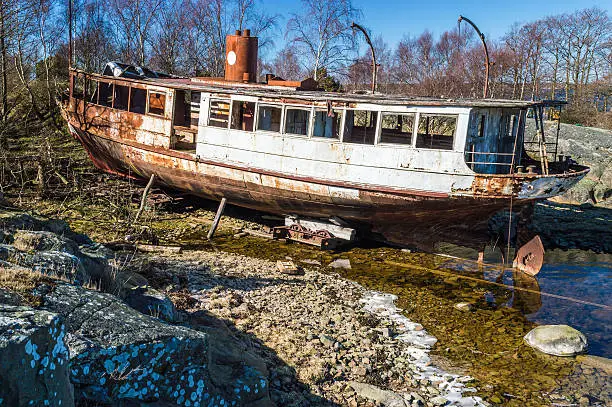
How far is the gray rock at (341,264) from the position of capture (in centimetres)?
1255

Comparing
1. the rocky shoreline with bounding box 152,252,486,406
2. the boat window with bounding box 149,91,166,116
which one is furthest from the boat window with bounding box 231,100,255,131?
the rocky shoreline with bounding box 152,252,486,406

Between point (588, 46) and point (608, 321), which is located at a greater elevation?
point (588, 46)

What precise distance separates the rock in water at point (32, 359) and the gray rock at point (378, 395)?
14.0ft

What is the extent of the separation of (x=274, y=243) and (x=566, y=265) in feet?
26.1

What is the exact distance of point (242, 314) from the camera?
8.65 m

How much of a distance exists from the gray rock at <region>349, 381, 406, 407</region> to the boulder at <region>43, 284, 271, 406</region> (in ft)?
6.88

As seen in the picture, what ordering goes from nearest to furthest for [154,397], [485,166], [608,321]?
[154,397]
[608,321]
[485,166]

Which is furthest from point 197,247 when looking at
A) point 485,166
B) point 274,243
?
point 485,166

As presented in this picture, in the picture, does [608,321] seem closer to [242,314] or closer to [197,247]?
[242,314]

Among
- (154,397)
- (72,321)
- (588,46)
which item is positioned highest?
(588,46)

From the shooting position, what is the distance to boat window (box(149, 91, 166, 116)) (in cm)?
1640

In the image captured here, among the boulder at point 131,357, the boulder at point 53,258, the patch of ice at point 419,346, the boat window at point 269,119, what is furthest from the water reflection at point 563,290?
the boulder at point 53,258

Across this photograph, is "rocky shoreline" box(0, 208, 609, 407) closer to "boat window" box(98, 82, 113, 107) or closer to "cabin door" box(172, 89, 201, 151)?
"cabin door" box(172, 89, 201, 151)

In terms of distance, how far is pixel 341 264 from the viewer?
41.6ft
